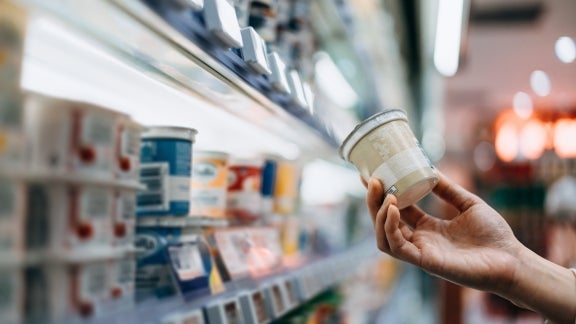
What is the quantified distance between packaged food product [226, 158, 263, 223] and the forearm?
0.58 m

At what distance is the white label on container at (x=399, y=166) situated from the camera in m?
1.17

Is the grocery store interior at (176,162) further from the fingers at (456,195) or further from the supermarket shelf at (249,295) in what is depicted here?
the fingers at (456,195)

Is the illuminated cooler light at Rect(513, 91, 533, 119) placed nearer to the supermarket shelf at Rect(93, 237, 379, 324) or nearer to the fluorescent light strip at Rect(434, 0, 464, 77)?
the fluorescent light strip at Rect(434, 0, 464, 77)

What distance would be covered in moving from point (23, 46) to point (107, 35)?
0.15 meters

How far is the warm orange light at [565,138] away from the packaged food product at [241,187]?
8900 mm

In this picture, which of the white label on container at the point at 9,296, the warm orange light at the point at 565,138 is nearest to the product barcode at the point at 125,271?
the white label on container at the point at 9,296

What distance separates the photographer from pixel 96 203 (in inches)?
30.6

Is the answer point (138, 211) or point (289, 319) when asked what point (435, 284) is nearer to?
point (289, 319)

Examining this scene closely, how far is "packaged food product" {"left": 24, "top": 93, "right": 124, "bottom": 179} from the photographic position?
2.24ft

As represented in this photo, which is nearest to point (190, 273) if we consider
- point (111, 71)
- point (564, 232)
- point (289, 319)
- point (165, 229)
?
point (165, 229)

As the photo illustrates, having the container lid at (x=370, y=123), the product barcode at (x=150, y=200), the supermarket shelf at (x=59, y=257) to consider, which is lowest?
the supermarket shelf at (x=59, y=257)

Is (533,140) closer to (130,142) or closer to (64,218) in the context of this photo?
(130,142)

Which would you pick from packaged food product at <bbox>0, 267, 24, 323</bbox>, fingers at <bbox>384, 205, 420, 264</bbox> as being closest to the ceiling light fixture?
fingers at <bbox>384, 205, 420, 264</bbox>

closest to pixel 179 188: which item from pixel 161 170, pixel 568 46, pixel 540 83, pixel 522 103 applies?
pixel 161 170
